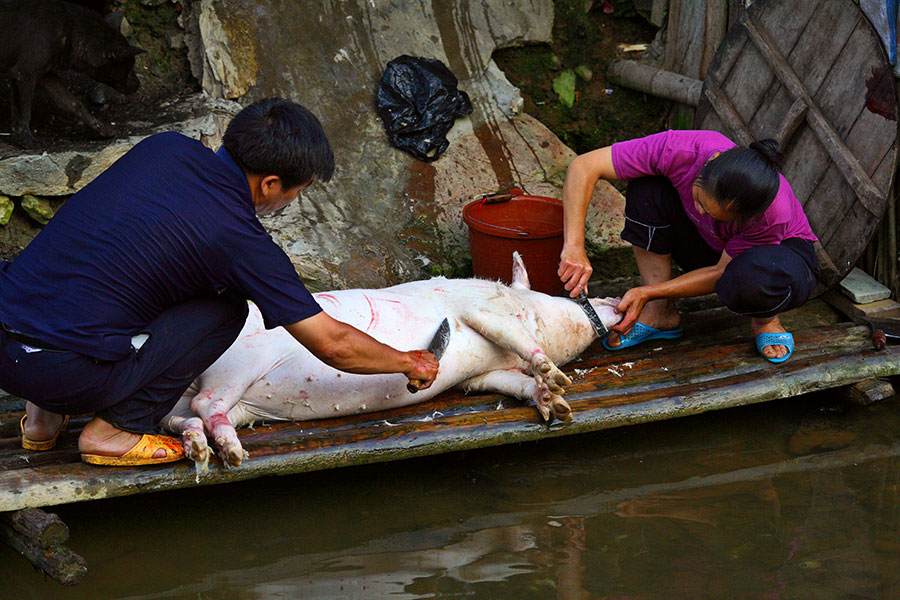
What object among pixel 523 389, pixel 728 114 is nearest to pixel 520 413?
pixel 523 389

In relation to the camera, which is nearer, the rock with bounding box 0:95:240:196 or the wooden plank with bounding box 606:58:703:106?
the rock with bounding box 0:95:240:196

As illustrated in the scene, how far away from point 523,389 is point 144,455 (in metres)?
1.53

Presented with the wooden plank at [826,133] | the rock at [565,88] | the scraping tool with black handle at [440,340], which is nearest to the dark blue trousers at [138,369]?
the scraping tool with black handle at [440,340]

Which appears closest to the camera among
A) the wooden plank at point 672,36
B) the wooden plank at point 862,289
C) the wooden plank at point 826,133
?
the wooden plank at point 826,133

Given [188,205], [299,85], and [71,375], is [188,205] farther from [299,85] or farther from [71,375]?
[299,85]

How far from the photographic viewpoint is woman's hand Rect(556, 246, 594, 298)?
4008 mm

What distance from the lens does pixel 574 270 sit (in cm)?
402

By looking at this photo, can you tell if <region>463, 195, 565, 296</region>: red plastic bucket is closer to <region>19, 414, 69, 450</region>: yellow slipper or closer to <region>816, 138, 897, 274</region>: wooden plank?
<region>816, 138, 897, 274</region>: wooden plank

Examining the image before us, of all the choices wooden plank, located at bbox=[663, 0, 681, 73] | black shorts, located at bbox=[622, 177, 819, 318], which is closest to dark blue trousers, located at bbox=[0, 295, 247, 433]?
black shorts, located at bbox=[622, 177, 819, 318]

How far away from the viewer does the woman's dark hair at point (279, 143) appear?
2.72 m

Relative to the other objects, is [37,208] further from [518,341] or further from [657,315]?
[657,315]

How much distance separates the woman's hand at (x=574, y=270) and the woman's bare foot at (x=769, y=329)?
0.86 m

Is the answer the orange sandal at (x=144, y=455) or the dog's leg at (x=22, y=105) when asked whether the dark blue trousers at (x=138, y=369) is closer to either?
the orange sandal at (x=144, y=455)

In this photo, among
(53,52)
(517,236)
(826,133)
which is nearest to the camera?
(826,133)
